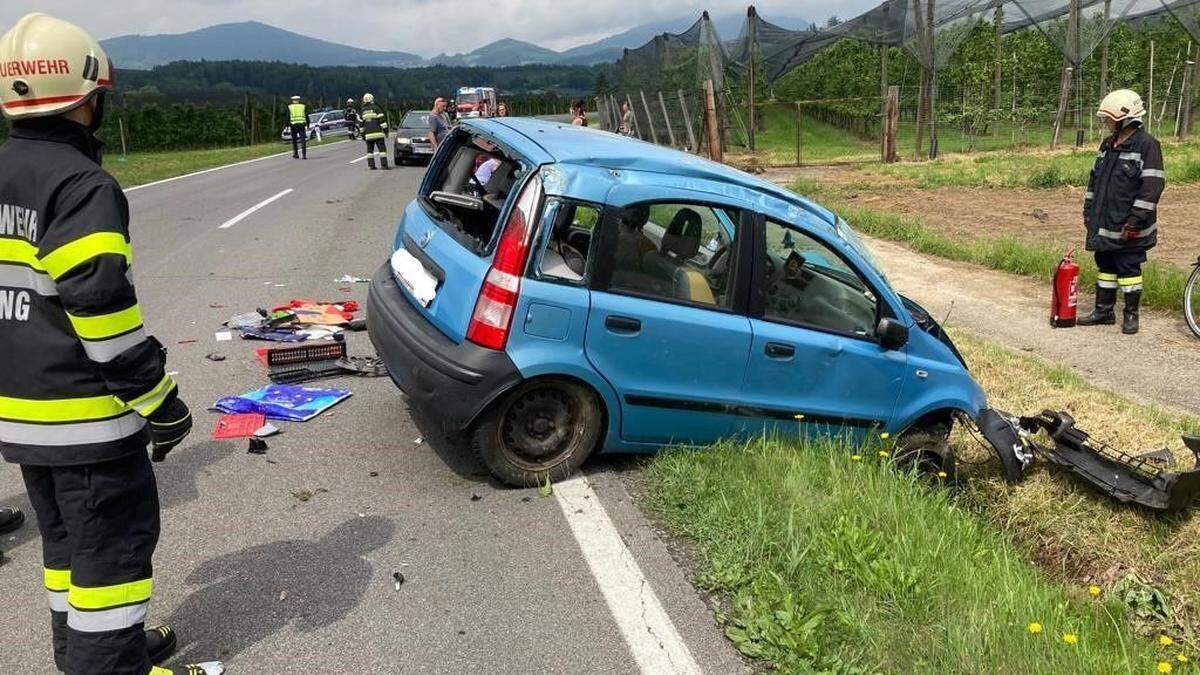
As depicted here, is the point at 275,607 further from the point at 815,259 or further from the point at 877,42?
the point at 877,42

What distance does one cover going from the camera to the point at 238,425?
5074 mm

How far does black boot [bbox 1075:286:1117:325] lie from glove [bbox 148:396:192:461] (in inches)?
308

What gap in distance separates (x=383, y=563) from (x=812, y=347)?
234 centimetres

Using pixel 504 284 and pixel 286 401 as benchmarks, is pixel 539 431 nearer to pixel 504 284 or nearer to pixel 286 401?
pixel 504 284

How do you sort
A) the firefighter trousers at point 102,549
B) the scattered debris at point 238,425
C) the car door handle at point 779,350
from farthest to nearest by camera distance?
the scattered debris at point 238,425
the car door handle at point 779,350
the firefighter trousers at point 102,549

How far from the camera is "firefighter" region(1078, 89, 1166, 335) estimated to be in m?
7.84

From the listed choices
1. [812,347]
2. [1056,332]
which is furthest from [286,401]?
[1056,332]

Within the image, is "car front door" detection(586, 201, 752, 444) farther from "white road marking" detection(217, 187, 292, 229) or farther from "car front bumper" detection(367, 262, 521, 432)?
"white road marking" detection(217, 187, 292, 229)

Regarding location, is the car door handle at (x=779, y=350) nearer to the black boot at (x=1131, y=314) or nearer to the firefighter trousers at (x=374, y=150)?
the black boot at (x=1131, y=314)

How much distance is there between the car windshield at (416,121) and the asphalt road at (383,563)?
1947 cm

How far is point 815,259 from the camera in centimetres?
493

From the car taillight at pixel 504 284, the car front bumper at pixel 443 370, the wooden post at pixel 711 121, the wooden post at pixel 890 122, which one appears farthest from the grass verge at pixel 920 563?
the wooden post at pixel 890 122

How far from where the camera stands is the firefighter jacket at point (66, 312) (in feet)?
7.89

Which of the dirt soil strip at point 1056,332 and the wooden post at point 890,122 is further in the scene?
the wooden post at point 890,122
